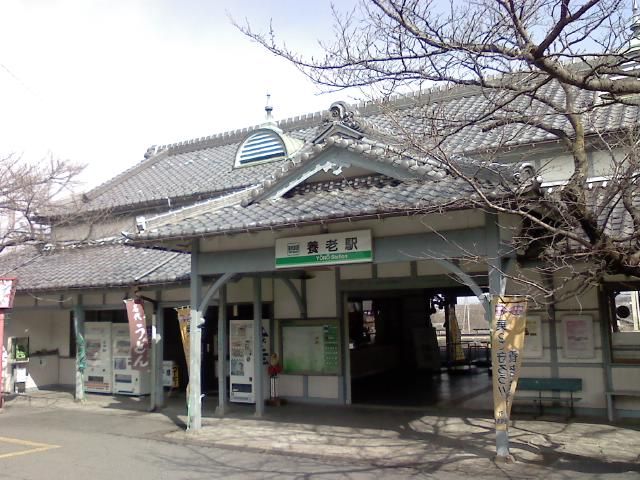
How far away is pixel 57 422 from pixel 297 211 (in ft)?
22.9

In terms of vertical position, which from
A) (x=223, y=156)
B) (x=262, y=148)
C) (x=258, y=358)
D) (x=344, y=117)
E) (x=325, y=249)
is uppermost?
(x=223, y=156)

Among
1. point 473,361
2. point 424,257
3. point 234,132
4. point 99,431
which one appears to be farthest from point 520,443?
point 234,132

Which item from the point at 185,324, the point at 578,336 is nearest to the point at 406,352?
the point at 578,336

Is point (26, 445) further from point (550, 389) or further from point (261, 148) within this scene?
point (261, 148)

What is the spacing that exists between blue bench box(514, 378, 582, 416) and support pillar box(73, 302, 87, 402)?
10167mm

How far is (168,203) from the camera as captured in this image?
17094 mm

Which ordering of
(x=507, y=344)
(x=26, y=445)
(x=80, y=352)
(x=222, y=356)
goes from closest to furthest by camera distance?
(x=507, y=344)
(x=26, y=445)
(x=222, y=356)
(x=80, y=352)

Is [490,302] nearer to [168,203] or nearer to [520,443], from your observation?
[520,443]

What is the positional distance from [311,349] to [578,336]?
5.46 meters

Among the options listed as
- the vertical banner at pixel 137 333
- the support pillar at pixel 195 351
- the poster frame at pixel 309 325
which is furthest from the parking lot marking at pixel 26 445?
the poster frame at pixel 309 325

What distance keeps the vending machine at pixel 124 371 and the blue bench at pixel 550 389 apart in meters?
9.07

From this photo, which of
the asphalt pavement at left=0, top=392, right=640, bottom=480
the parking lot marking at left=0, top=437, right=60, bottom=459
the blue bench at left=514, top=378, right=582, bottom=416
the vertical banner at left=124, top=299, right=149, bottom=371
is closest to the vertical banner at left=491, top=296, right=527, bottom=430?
the asphalt pavement at left=0, top=392, right=640, bottom=480

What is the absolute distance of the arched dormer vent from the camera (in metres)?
17.1

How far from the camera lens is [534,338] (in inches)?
419
